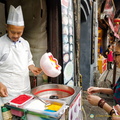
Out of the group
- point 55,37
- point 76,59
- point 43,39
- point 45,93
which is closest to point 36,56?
point 43,39

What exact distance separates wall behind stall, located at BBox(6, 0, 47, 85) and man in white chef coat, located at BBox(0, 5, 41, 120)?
3.15ft

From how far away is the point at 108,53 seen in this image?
26.5 ft

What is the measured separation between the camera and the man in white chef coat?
66.0 inches

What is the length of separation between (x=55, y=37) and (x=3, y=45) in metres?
1.19

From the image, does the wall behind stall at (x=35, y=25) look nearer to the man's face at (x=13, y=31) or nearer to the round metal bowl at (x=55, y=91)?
the man's face at (x=13, y=31)

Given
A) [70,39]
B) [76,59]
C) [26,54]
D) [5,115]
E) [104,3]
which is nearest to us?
[5,115]

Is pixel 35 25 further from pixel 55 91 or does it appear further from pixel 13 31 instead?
pixel 55 91

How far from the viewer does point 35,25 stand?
2885mm

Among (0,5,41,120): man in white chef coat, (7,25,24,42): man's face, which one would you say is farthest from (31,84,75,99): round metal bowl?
(7,25,24,42): man's face

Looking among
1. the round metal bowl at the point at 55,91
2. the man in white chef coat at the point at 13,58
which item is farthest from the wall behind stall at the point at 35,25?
the round metal bowl at the point at 55,91

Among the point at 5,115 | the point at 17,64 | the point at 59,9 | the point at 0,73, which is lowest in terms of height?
the point at 5,115

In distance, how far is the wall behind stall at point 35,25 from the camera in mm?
2729

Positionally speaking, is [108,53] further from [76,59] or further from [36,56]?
[36,56]

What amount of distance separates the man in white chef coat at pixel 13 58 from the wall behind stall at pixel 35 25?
3.15ft
